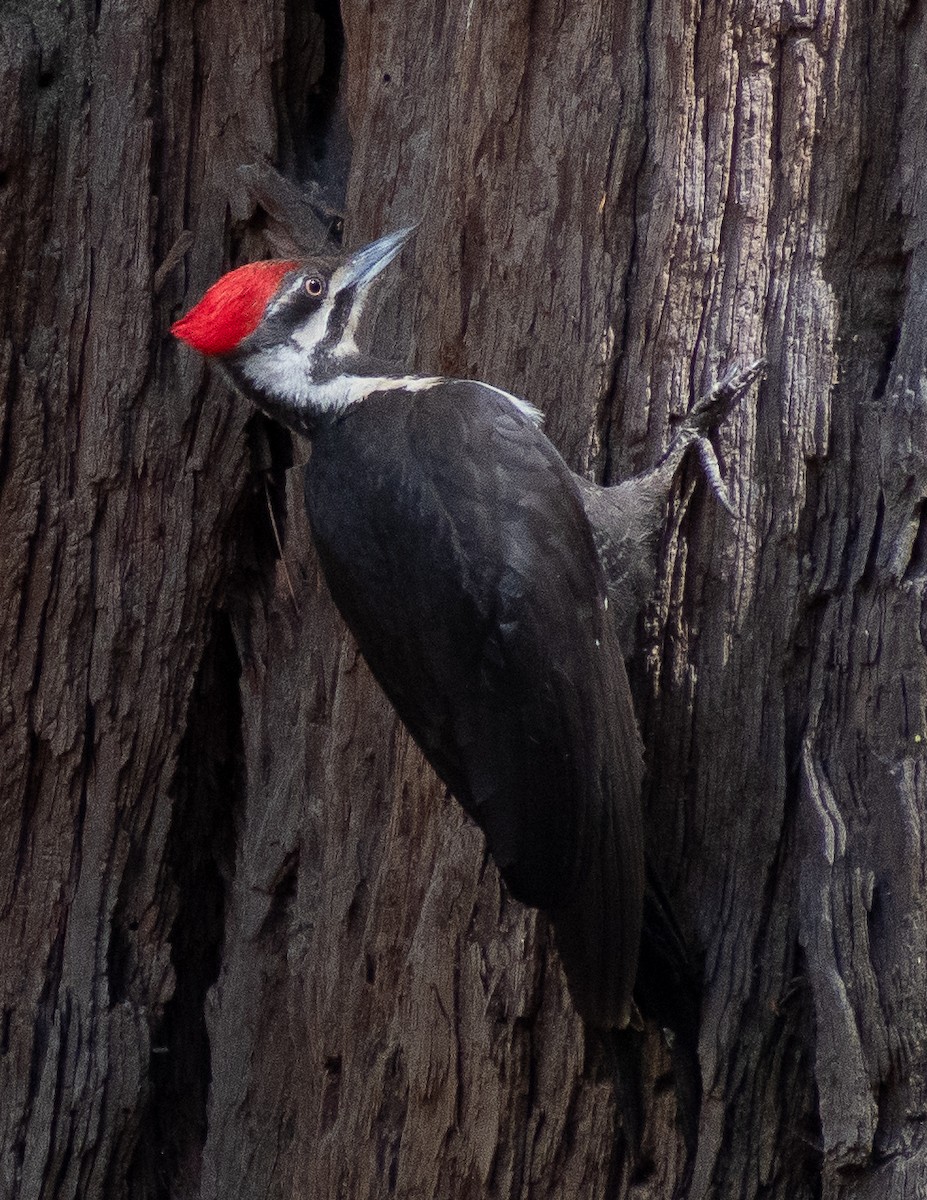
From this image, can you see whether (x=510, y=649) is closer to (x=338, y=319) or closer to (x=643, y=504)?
(x=643, y=504)

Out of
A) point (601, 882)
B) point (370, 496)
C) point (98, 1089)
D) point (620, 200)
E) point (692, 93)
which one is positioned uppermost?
point (692, 93)

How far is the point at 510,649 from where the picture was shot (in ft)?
9.11

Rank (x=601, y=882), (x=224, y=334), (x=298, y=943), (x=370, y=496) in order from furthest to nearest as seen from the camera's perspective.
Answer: (x=298, y=943), (x=224, y=334), (x=370, y=496), (x=601, y=882)

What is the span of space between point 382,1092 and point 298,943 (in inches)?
17.5

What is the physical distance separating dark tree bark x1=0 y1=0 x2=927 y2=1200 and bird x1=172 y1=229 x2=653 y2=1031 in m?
0.23

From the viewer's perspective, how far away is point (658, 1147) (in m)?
2.86

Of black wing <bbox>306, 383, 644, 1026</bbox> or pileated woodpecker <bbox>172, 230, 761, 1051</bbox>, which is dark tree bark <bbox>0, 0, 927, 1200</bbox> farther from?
black wing <bbox>306, 383, 644, 1026</bbox>

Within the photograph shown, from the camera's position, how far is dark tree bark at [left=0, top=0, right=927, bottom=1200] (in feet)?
9.05

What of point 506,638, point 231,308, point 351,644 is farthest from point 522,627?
point 231,308

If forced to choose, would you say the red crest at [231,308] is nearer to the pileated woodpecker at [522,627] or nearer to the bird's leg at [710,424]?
the pileated woodpecker at [522,627]

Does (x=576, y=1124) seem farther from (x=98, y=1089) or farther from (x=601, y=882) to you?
(x=98, y=1089)

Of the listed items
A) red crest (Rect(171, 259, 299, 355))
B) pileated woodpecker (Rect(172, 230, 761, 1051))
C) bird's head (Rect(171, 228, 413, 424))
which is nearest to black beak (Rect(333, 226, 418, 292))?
bird's head (Rect(171, 228, 413, 424))

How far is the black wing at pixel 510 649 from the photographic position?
2709 mm

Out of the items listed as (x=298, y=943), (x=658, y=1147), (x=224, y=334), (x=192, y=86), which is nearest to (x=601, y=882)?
(x=658, y=1147)
